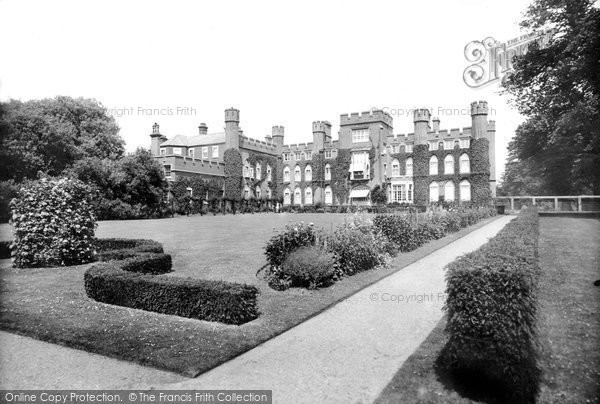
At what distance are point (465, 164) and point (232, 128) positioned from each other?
29.5 m

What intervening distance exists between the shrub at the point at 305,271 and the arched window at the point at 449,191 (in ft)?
127

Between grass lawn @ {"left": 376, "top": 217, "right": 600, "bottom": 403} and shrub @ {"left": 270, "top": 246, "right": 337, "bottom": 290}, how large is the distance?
314 centimetres

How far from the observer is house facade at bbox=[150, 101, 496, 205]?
42469 millimetres

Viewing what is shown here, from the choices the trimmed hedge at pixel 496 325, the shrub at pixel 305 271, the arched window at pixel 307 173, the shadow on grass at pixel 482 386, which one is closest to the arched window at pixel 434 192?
the arched window at pixel 307 173

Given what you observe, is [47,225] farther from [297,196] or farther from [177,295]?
[297,196]

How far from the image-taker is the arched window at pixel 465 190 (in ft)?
140

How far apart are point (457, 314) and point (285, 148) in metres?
53.2

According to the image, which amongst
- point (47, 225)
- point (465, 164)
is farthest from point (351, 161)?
point (47, 225)

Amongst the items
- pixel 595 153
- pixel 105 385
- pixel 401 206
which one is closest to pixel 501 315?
pixel 105 385

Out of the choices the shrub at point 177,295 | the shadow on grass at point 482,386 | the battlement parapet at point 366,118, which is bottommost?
the shadow on grass at point 482,386

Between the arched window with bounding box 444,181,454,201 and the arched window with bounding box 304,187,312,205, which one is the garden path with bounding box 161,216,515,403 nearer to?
the arched window with bounding box 444,181,454,201

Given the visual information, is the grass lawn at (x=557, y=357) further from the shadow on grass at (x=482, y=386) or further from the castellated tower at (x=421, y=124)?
the castellated tower at (x=421, y=124)

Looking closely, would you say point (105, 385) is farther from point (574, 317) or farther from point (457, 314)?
point (574, 317)

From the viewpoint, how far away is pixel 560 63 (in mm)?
22344
